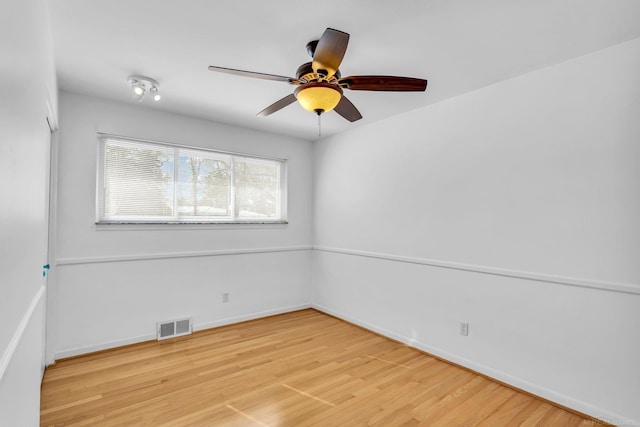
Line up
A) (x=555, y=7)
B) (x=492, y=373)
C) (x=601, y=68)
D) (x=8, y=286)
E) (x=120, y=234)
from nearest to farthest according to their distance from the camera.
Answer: (x=8, y=286)
(x=555, y=7)
(x=601, y=68)
(x=492, y=373)
(x=120, y=234)

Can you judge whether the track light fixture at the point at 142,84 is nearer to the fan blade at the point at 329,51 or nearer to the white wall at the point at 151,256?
the white wall at the point at 151,256

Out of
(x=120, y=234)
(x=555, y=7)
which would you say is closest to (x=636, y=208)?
(x=555, y=7)

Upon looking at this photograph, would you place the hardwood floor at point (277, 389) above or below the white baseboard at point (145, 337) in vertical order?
below

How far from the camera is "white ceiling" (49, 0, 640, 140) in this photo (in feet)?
5.61

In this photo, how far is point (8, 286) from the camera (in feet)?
3.09

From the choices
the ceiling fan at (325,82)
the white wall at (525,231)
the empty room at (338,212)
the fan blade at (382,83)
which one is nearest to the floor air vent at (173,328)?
the empty room at (338,212)

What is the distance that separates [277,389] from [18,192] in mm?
2093

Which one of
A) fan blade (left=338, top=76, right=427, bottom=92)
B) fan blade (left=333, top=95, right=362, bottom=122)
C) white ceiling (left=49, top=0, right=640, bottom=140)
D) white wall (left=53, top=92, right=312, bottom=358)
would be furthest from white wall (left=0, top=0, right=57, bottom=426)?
white wall (left=53, top=92, right=312, bottom=358)

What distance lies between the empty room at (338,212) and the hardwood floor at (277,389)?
21 mm

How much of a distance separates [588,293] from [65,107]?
4.43 m

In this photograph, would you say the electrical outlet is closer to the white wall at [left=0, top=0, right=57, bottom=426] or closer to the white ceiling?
the white ceiling

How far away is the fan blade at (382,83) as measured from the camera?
1.86 meters

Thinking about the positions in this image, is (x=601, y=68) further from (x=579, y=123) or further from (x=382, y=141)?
(x=382, y=141)

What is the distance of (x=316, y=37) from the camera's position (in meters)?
1.98
